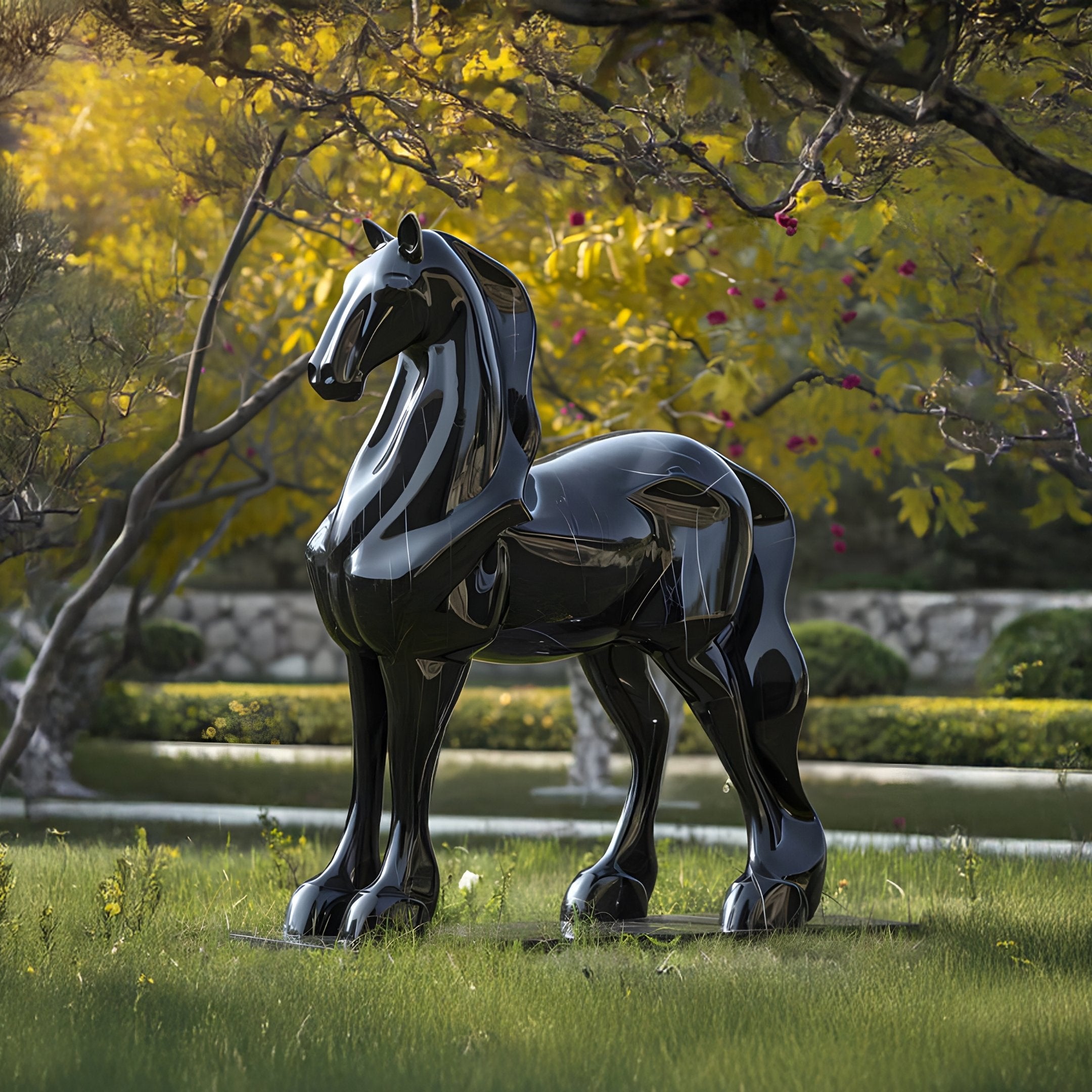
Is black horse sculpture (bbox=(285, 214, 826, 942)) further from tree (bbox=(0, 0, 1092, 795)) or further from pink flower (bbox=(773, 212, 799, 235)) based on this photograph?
pink flower (bbox=(773, 212, 799, 235))

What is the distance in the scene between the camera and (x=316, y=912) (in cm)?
369

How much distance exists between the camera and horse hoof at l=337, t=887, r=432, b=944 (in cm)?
351

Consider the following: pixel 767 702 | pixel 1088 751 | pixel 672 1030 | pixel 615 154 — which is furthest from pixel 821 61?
pixel 1088 751

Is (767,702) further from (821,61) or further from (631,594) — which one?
(821,61)

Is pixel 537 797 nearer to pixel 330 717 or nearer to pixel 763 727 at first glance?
pixel 330 717

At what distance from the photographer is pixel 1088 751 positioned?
10.0 metres

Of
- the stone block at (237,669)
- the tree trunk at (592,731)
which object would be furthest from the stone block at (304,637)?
the tree trunk at (592,731)

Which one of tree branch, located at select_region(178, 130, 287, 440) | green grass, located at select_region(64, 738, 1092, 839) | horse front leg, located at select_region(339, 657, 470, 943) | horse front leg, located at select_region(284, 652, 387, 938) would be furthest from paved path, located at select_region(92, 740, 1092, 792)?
horse front leg, located at select_region(339, 657, 470, 943)

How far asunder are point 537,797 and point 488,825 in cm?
250

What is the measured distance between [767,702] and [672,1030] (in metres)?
1.38

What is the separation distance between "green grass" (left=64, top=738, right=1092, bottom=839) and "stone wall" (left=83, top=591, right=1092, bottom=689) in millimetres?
3133

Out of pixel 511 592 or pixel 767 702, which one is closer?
pixel 511 592

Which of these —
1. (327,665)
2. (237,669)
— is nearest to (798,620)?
(327,665)

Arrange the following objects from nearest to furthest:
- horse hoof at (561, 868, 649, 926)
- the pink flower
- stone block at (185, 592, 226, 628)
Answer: horse hoof at (561, 868, 649, 926) < the pink flower < stone block at (185, 592, 226, 628)
